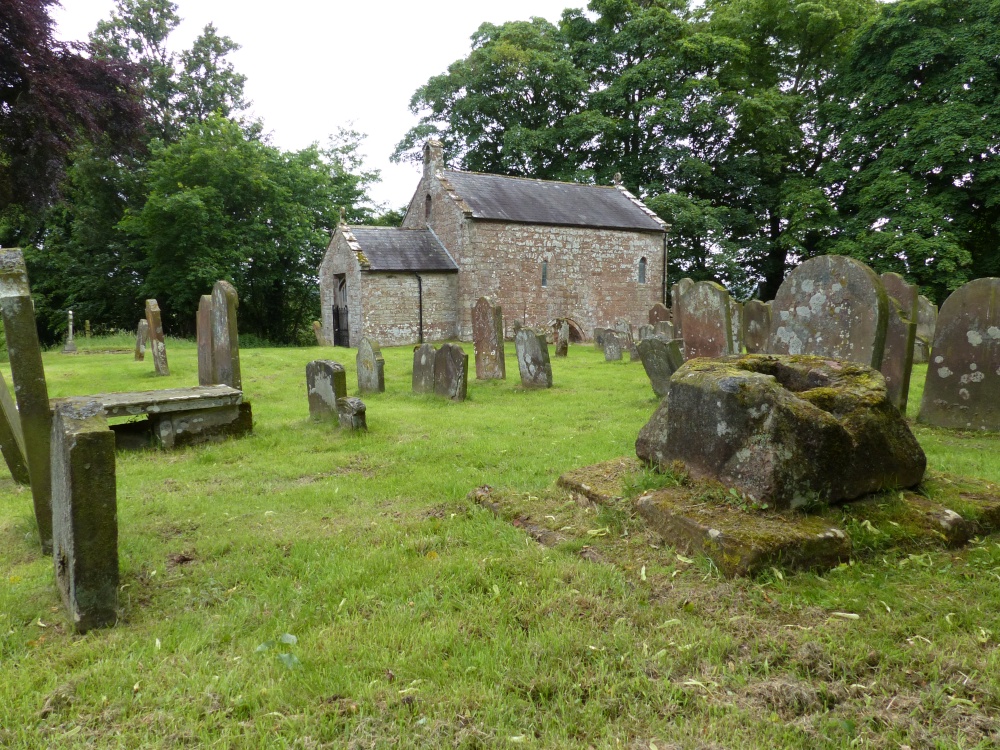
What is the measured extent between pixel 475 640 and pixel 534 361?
8.54 m

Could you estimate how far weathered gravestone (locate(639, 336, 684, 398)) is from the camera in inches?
378

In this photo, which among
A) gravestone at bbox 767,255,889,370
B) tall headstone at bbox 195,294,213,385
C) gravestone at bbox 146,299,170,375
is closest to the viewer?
gravestone at bbox 767,255,889,370

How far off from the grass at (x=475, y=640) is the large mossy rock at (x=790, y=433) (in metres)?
0.48

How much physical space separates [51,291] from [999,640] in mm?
36093

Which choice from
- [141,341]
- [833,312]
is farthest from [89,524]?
[141,341]

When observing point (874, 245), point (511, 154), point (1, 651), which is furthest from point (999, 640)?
point (511, 154)

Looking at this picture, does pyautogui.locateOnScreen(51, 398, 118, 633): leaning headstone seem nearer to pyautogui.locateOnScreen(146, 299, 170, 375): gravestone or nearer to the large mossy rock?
the large mossy rock

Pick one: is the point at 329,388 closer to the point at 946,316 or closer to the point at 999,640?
the point at 999,640

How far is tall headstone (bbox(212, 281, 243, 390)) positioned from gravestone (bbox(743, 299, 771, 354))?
11.5 m

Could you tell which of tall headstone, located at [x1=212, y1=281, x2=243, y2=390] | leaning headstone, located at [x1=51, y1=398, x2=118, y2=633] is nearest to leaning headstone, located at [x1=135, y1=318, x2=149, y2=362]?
tall headstone, located at [x1=212, y1=281, x2=243, y2=390]

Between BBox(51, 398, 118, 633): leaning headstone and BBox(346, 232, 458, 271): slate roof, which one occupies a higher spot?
BBox(346, 232, 458, 271): slate roof

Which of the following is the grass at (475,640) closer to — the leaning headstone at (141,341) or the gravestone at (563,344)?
the gravestone at (563,344)

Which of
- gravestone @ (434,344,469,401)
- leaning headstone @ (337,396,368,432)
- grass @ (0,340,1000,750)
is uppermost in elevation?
gravestone @ (434,344,469,401)

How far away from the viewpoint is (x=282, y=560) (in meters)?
3.80
